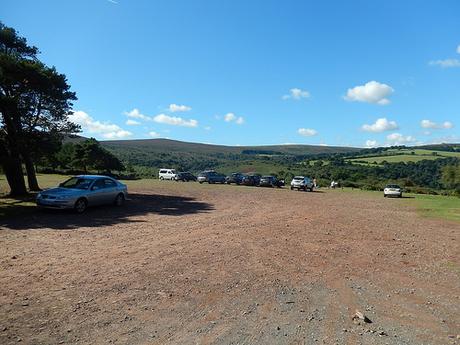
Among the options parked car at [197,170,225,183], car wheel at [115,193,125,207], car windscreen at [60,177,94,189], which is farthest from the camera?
parked car at [197,170,225,183]

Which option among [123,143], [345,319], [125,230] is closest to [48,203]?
[125,230]

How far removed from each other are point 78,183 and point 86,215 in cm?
257

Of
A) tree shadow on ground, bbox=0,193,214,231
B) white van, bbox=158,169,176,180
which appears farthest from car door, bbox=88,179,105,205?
white van, bbox=158,169,176,180

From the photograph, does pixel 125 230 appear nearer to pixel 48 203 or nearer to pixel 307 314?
pixel 48 203

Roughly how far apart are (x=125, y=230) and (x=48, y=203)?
5.59 m

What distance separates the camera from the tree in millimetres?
21547

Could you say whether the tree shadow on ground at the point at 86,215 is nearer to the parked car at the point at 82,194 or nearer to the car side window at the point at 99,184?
the parked car at the point at 82,194

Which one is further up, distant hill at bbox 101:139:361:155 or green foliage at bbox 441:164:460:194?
distant hill at bbox 101:139:361:155

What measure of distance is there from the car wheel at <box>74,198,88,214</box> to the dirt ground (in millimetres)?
3295

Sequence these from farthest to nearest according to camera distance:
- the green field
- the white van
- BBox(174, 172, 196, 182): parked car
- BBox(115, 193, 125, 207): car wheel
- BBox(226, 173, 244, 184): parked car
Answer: the green field
the white van
BBox(174, 172, 196, 182): parked car
BBox(226, 173, 244, 184): parked car
BBox(115, 193, 125, 207): car wheel

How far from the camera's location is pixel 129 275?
786cm

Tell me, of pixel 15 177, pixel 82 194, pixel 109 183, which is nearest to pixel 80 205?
pixel 82 194

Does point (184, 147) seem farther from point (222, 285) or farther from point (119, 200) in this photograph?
point (222, 285)

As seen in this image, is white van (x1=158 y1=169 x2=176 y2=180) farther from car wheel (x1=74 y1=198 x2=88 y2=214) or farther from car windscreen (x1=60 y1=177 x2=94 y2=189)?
car wheel (x1=74 y1=198 x2=88 y2=214)
